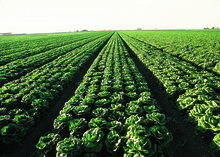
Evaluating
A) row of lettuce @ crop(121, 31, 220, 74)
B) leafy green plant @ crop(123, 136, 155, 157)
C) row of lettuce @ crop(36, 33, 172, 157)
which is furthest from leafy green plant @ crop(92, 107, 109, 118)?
row of lettuce @ crop(121, 31, 220, 74)

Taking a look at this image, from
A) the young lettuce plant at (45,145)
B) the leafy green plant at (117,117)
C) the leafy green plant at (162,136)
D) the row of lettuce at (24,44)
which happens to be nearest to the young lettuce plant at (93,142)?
the leafy green plant at (117,117)

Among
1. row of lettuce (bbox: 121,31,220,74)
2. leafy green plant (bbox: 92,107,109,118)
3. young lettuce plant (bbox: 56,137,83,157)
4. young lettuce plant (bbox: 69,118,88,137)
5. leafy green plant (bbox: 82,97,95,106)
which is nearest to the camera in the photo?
young lettuce plant (bbox: 56,137,83,157)

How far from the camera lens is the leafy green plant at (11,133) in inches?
186

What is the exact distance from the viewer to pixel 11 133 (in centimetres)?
486

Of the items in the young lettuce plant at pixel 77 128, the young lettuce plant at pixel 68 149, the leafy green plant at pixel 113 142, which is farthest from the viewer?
the young lettuce plant at pixel 77 128

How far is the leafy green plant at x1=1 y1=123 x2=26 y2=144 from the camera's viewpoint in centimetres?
472

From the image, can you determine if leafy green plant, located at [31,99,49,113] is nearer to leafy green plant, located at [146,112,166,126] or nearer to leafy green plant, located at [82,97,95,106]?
leafy green plant, located at [82,97,95,106]

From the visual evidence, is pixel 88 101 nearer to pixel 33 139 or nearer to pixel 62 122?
pixel 62 122

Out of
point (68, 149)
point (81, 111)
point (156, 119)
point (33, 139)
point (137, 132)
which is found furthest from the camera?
point (33, 139)

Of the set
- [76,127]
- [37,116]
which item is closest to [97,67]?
[37,116]

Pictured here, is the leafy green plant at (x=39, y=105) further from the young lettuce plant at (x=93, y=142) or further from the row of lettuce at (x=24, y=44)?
the row of lettuce at (x=24, y=44)

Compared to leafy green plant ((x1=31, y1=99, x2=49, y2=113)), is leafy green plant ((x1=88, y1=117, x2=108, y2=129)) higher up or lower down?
higher up

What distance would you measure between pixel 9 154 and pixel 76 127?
374 cm

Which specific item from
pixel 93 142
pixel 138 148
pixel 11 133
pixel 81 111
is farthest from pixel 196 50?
pixel 11 133
